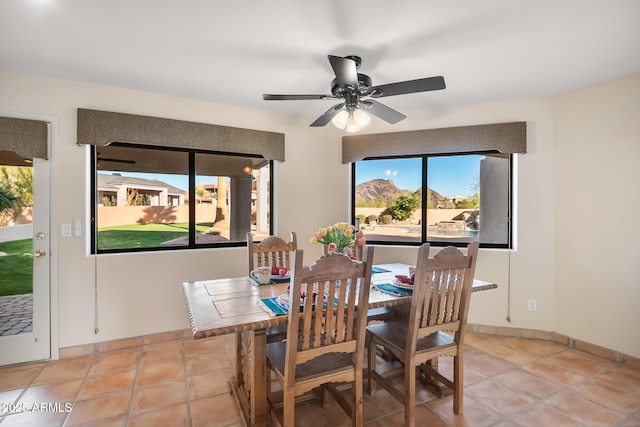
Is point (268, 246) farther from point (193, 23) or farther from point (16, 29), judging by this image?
point (16, 29)

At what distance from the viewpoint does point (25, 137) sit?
8.38 ft

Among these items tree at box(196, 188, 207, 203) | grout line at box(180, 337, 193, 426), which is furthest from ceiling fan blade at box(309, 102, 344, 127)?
grout line at box(180, 337, 193, 426)

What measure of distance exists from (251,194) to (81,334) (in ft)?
6.74

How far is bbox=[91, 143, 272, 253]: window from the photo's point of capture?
2.97 meters

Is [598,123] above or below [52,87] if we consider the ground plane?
below

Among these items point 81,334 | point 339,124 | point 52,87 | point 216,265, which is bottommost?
point 81,334

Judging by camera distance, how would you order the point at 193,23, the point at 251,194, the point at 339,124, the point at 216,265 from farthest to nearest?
the point at 251,194, the point at 216,265, the point at 339,124, the point at 193,23

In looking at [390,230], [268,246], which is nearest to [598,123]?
[390,230]

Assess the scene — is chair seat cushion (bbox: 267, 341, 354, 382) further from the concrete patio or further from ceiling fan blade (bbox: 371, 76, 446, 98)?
the concrete patio

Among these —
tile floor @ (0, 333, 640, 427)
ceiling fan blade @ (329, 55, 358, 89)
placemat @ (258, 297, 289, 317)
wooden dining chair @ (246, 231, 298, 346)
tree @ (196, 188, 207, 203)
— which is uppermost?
ceiling fan blade @ (329, 55, 358, 89)

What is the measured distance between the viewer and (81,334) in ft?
9.06

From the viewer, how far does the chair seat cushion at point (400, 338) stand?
6.42 feet

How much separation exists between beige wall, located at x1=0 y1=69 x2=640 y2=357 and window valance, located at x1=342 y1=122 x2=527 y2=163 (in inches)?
4.0

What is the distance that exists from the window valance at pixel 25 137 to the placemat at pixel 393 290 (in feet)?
9.66
